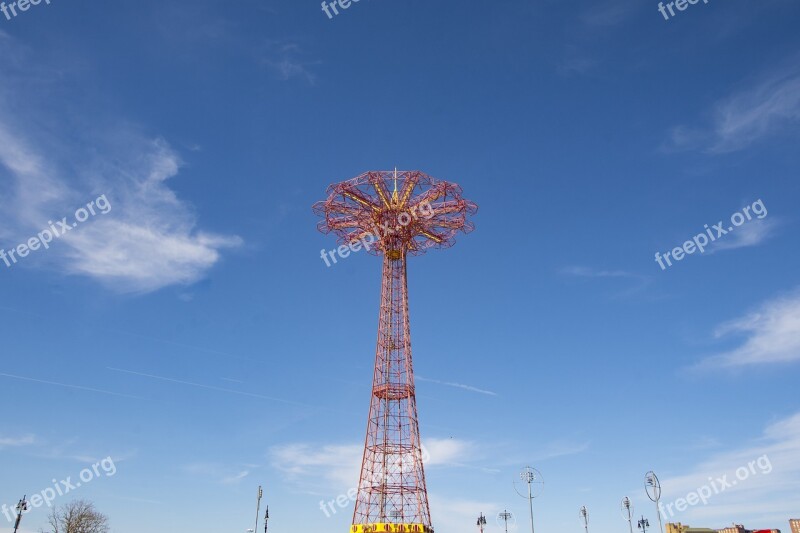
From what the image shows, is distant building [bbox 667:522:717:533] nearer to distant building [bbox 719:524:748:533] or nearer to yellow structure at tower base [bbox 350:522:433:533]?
distant building [bbox 719:524:748:533]

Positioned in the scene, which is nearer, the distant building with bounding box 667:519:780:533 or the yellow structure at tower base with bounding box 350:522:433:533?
the yellow structure at tower base with bounding box 350:522:433:533

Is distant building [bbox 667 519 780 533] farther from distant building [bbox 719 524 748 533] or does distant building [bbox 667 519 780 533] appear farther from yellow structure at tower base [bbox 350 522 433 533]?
yellow structure at tower base [bbox 350 522 433 533]

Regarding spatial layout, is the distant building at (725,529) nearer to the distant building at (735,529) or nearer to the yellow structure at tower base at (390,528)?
the distant building at (735,529)

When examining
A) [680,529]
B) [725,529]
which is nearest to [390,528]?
[680,529]

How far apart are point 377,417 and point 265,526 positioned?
14.5m

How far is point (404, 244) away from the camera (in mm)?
59531

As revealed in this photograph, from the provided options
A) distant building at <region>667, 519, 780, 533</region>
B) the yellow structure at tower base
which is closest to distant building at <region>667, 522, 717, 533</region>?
distant building at <region>667, 519, 780, 533</region>

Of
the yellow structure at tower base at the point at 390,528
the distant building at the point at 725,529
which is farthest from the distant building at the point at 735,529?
the yellow structure at tower base at the point at 390,528

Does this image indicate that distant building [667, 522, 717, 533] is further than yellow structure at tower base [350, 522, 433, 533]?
Yes

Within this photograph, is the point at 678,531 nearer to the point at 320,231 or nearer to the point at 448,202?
the point at 448,202

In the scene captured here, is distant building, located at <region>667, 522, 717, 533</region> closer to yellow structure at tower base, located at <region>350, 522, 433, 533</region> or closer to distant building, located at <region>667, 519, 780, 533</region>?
distant building, located at <region>667, 519, 780, 533</region>

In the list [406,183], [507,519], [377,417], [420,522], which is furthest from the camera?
[507,519]

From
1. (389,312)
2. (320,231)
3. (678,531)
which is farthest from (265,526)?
(678,531)

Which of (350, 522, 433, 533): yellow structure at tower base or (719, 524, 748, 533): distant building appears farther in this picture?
(719, 524, 748, 533): distant building
